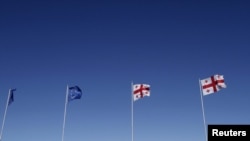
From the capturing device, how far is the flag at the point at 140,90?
34438 mm

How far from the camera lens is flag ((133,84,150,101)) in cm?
3444

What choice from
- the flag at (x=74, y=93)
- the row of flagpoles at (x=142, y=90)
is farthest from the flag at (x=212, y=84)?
the flag at (x=74, y=93)

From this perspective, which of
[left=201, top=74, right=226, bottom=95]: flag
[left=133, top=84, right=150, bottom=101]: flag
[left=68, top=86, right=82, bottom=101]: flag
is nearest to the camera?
[left=201, top=74, right=226, bottom=95]: flag

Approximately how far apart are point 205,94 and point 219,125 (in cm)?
1047

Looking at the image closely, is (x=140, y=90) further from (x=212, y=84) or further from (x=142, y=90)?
(x=212, y=84)

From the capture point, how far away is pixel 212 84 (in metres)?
30.5

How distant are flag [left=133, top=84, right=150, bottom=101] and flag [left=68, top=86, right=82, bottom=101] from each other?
672 centimetres

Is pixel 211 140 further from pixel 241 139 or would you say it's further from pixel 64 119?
pixel 64 119

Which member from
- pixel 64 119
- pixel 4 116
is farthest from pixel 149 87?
pixel 4 116

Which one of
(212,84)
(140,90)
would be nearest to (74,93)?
(140,90)

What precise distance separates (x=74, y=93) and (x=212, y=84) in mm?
15691

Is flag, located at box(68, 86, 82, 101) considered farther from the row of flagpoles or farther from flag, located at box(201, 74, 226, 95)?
flag, located at box(201, 74, 226, 95)

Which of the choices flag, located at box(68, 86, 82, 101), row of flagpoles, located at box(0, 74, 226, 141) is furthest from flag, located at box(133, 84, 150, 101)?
flag, located at box(68, 86, 82, 101)

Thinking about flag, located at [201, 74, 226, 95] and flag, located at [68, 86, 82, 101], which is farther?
flag, located at [68, 86, 82, 101]
